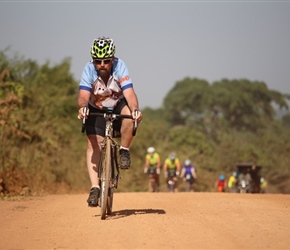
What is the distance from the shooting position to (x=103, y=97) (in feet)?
31.1

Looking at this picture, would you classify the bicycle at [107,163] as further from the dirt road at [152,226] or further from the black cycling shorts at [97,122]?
the dirt road at [152,226]

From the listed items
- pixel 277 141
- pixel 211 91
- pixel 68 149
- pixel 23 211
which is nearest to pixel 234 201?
pixel 23 211

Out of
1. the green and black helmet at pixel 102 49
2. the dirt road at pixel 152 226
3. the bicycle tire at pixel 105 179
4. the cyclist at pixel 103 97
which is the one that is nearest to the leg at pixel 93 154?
the cyclist at pixel 103 97

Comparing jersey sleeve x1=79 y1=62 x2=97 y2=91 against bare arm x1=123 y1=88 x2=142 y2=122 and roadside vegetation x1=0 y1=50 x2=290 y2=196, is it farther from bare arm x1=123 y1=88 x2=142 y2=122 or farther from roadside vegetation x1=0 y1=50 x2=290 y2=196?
roadside vegetation x1=0 y1=50 x2=290 y2=196

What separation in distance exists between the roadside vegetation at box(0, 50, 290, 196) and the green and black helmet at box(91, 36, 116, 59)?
7.90 meters

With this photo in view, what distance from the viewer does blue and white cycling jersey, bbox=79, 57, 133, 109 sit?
9289 mm

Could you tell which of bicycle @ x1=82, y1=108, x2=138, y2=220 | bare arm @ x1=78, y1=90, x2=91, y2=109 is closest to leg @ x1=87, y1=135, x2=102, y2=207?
bicycle @ x1=82, y1=108, x2=138, y2=220

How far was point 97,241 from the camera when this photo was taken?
7.47m

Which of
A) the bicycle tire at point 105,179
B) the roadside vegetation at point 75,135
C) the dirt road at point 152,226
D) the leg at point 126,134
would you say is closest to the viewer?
the dirt road at point 152,226

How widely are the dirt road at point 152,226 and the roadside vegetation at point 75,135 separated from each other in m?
6.15

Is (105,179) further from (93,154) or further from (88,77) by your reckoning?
(88,77)

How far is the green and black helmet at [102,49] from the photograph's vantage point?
9180mm

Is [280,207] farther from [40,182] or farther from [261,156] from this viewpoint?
[261,156]

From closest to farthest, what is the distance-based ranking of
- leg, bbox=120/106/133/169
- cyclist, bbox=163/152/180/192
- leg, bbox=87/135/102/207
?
1. leg, bbox=120/106/133/169
2. leg, bbox=87/135/102/207
3. cyclist, bbox=163/152/180/192
